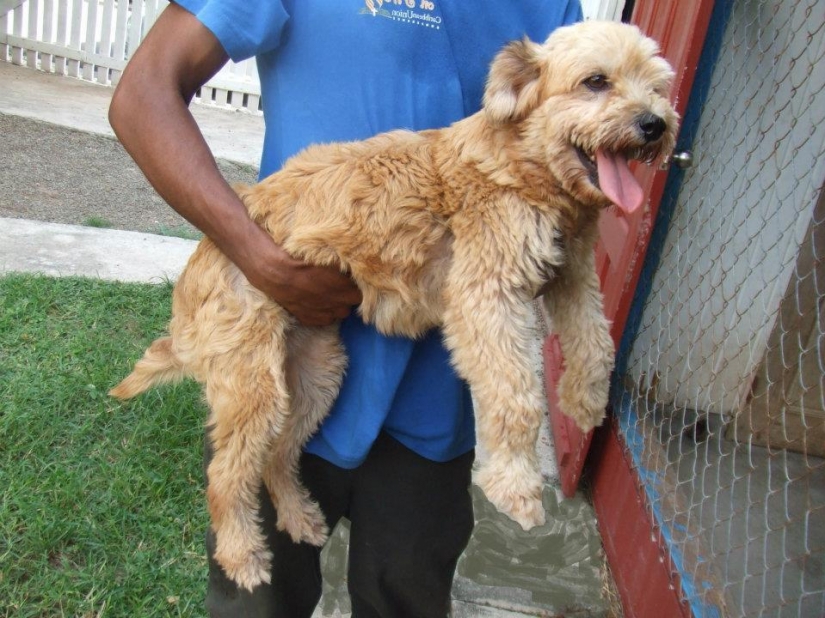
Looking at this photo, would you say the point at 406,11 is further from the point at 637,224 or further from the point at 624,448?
the point at 624,448

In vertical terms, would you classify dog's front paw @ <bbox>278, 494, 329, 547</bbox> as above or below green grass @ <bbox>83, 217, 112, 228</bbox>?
above


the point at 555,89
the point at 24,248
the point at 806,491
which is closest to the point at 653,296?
the point at 806,491

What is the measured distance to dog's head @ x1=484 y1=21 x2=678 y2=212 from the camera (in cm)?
212

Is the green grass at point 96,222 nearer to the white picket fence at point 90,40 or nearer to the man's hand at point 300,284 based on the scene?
the white picket fence at point 90,40

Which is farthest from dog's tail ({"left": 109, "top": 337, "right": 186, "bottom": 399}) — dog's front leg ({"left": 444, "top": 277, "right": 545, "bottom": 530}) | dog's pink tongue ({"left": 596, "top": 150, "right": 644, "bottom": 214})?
dog's pink tongue ({"left": 596, "top": 150, "right": 644, "bottom": 214})

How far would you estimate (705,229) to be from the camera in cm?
365

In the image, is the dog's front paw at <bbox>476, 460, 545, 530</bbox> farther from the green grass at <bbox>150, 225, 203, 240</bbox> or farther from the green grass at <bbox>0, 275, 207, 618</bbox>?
the green grass at <bbox>150, 225, 203, 240</bbox>

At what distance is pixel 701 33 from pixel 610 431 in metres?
1.91

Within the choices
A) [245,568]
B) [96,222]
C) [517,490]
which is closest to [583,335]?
[517,490]

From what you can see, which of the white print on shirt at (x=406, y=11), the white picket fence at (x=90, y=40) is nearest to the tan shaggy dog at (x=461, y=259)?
the white print on shirt at (x=406, y=11)

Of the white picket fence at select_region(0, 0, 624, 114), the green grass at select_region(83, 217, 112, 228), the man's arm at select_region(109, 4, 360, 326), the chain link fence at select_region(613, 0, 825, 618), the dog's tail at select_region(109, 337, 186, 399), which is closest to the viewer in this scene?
the man's arm at select_region(109, 4, 360, 326)

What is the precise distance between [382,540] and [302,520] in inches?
10.1

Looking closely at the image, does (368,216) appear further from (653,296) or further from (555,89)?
(653,296)

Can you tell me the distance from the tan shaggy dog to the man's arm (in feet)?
0.35
